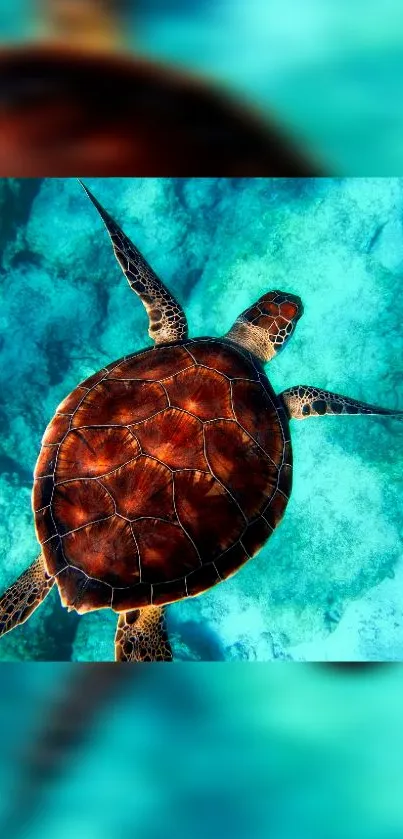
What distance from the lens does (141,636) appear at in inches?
78.6

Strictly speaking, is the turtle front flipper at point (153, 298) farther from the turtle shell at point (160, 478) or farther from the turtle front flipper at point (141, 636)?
the turtle front flipper at point (141, 636)

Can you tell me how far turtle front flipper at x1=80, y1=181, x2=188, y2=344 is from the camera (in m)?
2.44

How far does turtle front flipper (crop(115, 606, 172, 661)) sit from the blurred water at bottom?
22 cm

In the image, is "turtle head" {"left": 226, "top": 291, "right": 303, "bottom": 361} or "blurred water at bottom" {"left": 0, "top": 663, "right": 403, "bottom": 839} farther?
"turtle head" {"left": 226, "top": 291, "right": 303, "bottom": 361}

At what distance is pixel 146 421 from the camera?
1.94 metres

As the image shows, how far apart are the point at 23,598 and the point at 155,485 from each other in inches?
26.0

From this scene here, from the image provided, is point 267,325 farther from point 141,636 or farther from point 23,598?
point 23,598

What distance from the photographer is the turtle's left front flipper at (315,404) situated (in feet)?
7.49

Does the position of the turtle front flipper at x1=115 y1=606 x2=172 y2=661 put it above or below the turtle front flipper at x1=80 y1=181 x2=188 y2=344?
below

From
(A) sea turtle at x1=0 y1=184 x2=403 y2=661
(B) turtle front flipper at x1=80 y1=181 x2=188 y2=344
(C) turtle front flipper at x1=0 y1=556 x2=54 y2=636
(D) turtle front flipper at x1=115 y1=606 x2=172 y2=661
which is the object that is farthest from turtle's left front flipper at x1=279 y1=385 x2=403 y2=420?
(C) turtle front flipper at x1=0 y1=556 x2=54 y2=636
